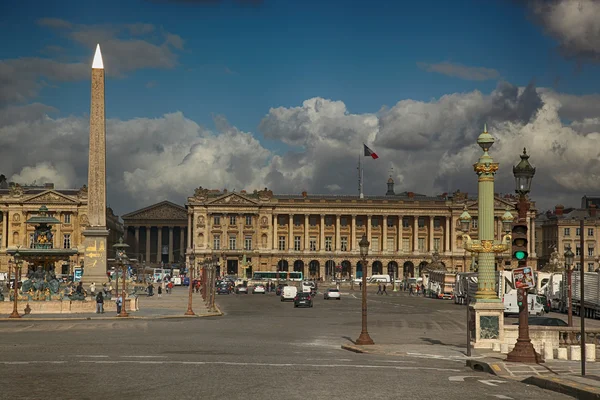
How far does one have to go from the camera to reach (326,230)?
546ft

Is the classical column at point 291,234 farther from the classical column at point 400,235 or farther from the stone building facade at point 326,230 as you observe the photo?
the classical column at point 400,235

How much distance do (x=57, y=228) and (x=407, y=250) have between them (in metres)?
58.4

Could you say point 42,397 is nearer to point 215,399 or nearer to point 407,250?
point 215,399

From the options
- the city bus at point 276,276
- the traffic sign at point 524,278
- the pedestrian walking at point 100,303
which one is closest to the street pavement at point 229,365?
the traffic sign at point 524,278

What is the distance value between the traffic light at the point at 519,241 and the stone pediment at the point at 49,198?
143317mm

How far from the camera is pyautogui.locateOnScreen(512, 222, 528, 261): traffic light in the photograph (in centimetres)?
2348

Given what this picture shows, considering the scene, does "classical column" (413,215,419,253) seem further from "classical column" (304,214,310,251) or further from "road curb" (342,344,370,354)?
"road curb" (342,344,370,354)

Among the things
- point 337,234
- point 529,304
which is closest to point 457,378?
point 529,304

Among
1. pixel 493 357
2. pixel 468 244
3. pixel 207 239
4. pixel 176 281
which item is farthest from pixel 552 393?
pixel 207 239

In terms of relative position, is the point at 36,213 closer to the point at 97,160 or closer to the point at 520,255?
the point at 97,160

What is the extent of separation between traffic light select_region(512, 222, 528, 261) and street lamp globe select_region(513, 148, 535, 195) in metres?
1.10

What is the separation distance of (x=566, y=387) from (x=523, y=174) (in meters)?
7.18

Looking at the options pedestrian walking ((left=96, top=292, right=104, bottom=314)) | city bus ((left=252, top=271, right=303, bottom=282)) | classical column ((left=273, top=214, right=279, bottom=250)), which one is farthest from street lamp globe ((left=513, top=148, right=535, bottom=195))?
classical column ((left=273, top=214, right=279, bottom=250))

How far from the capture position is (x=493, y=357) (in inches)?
1056
